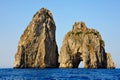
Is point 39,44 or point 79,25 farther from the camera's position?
point 79,25

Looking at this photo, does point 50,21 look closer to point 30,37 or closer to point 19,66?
point 30,37

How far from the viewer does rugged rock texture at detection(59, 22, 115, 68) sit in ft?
495

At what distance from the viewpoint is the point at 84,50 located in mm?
152000

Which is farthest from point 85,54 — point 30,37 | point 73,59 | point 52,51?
point 30,37

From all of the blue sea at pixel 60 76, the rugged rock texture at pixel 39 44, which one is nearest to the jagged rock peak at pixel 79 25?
the rugged rock texture at pixel 39 44

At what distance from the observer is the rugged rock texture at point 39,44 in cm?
15712

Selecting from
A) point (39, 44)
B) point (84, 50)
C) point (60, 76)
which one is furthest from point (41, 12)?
point (60, 76)

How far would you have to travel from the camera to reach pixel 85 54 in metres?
150

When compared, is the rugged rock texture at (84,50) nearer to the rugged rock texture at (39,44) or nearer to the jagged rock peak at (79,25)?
the jagged rock peak at (79,25)

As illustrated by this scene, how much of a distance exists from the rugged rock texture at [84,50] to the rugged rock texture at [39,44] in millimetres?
6054

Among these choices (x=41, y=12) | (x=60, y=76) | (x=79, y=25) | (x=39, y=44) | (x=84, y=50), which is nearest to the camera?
(x=60, y=76)

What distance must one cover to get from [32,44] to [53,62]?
44.0 feet

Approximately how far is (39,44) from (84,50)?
23.7 m

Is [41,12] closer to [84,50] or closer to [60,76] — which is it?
[84,50]
